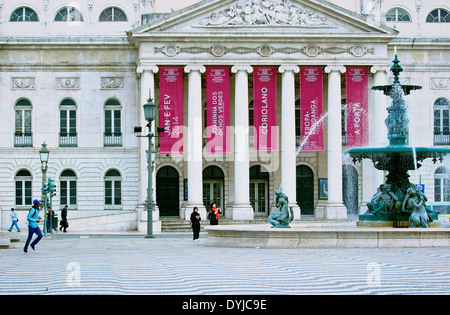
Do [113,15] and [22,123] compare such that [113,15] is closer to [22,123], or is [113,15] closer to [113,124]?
[113,124]

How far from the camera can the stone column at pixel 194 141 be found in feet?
160

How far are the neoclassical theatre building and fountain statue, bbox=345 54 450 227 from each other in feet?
63.0

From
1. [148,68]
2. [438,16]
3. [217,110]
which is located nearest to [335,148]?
[217,110]

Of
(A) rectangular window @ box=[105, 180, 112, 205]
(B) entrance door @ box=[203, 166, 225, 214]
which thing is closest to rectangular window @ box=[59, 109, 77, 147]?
(A) rectangular window @ box=[105, 180, 112, 205]

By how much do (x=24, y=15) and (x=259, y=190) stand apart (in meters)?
16.9

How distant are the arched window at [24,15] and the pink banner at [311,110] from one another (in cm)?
1609

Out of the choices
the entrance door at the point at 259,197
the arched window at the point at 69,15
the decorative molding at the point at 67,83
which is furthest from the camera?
the arched window at the point at 69,15

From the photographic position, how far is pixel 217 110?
4825 cm

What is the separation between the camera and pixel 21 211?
50.4 m

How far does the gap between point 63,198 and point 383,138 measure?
18.0 m

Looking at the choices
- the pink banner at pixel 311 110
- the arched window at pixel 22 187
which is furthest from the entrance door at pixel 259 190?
the arched window at pixel 22 187

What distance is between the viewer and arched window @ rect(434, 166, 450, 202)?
52188 mm

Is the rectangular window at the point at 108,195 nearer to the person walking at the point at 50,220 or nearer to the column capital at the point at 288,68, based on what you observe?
the person walking at the point at 50,220

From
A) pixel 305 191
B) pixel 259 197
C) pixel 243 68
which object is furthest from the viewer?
pixel 259 197
